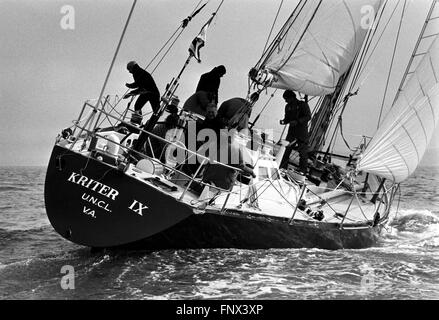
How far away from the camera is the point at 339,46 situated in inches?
492

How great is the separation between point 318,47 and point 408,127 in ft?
9.45

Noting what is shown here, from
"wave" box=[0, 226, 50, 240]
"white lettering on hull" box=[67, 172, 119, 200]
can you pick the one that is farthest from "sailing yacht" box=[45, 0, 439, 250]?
"wave" box=[0, 226, 50, 240]

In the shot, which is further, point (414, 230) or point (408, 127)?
point (414, 230)

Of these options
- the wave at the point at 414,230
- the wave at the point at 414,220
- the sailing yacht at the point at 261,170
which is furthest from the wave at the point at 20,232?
the wave at the point at 414,220

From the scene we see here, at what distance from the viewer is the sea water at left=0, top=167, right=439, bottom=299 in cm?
677

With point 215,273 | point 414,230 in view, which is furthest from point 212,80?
point 414,230

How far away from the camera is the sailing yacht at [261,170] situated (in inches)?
310

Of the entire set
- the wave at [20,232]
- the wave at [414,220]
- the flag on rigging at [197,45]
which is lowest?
the wave at [414,220]

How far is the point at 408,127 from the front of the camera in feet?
33.8

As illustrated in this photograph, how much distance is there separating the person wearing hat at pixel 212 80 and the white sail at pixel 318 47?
43.2 inches

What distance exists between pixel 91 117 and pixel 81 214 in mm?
1499

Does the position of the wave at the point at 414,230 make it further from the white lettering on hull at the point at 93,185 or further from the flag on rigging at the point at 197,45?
the white lettering on hull at the point at 93,185

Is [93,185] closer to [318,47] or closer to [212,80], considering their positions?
[212,80]

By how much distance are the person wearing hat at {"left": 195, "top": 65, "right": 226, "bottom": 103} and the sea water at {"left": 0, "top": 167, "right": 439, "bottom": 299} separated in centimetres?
371
